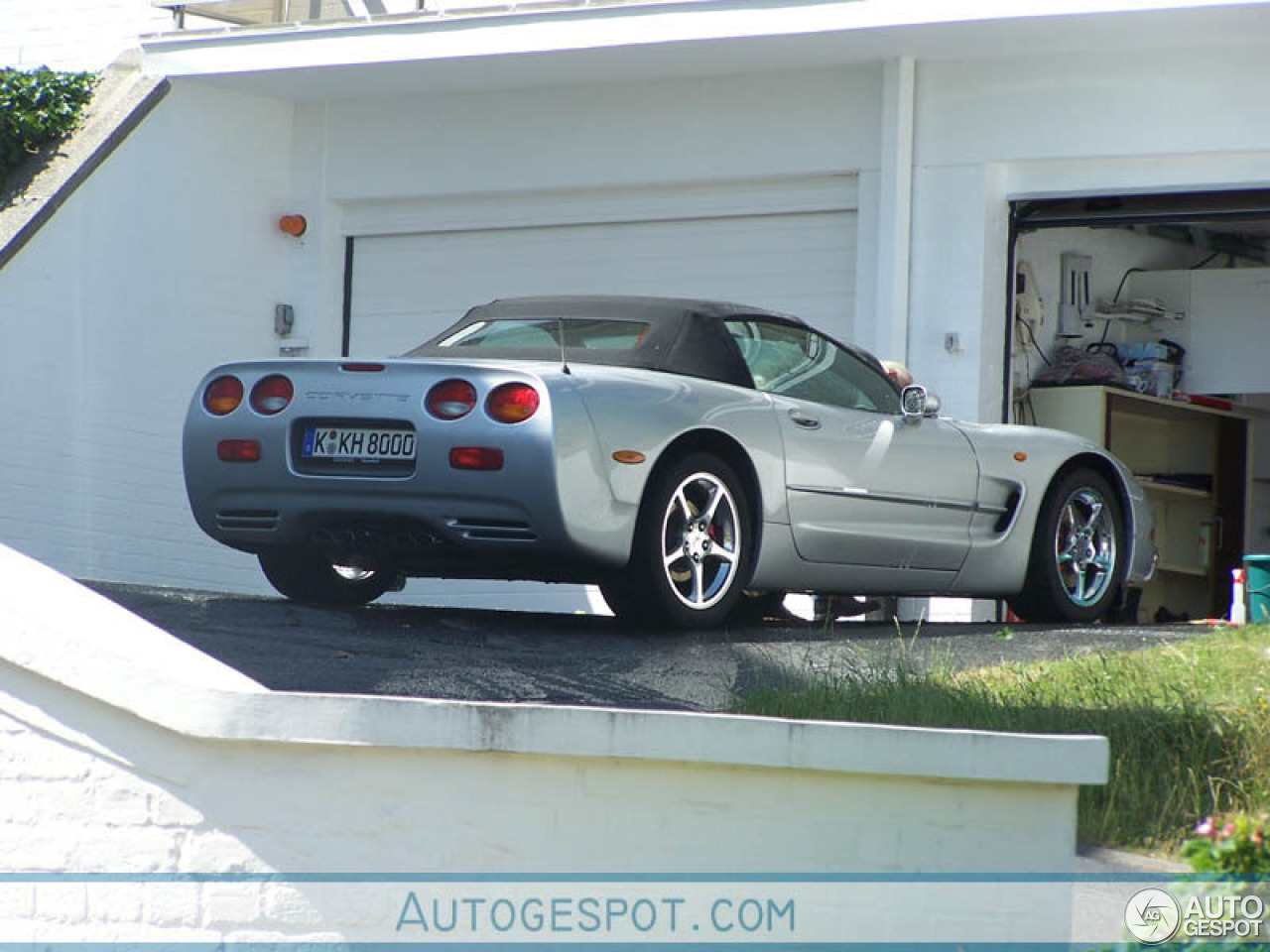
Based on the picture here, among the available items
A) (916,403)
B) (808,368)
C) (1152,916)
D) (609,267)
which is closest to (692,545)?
(808,368)

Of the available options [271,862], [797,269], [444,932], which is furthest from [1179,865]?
[797,269]

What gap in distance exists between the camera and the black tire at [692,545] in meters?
7.68

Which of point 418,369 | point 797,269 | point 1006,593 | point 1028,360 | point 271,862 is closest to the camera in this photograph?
point 271,862

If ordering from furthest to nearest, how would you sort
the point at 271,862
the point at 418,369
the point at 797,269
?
the point at 797,269 < the point at 418,369 < the point at 271,862

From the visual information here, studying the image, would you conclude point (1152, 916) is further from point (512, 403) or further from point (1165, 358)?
point (1165, 358)

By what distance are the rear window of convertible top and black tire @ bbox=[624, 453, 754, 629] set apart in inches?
27.4

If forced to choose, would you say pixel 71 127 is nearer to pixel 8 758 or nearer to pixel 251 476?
pixel 251 476

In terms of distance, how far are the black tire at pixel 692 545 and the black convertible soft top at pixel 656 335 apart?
0.49 metres

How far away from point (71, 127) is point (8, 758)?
9.73m

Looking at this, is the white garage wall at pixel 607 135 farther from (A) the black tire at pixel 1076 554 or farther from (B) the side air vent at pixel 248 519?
(B) the side air vent at pixel 248 519

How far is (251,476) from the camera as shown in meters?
7.82

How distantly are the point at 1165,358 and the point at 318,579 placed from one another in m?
8.51

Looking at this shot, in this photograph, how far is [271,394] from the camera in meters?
7.85

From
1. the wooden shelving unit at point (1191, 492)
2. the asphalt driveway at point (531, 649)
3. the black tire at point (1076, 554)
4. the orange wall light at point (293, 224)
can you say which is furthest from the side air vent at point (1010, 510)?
the orange wall light at point (293, 224)
